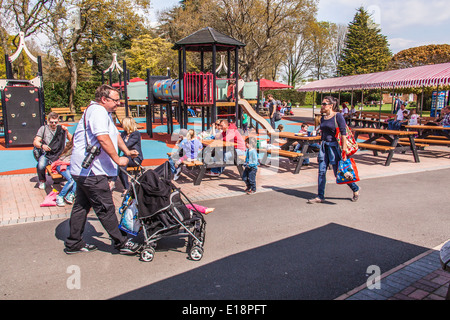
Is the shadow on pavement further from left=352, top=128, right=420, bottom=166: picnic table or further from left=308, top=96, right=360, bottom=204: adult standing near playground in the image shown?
left=352, top=128, right=420, bottom=166: picnic table

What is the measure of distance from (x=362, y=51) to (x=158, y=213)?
60.8 metres

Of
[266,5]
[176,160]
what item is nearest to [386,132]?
[176,160]

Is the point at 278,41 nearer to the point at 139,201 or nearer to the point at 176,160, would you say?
the point at 176,160

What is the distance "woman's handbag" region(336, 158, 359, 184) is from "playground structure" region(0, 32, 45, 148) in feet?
37.8

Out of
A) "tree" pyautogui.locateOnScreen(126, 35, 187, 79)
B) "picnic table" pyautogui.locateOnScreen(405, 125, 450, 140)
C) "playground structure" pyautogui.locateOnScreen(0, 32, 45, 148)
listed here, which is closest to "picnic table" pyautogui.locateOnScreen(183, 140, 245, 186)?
"picnic table" pyautogui.locateOnScreen(405, 125, 450, 140)

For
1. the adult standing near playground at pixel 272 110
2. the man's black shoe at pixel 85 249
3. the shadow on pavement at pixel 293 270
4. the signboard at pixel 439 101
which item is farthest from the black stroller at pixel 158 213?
the signboard at pixel 439 101

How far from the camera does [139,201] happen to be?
4.17m

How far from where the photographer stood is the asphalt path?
3.60 metres

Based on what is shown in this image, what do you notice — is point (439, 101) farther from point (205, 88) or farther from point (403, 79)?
point (205, 88)

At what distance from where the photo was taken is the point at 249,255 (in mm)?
4418

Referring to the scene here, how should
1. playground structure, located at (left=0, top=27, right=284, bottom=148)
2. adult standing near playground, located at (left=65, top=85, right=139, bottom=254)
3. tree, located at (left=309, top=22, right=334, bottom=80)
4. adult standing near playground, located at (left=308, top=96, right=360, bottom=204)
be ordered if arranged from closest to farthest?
adult standing near playground, located at (left=65, top=85, right=139, bottom=254) → adult standing near playground, located at (left=308, top=96, right=360, bottom=204) → playground structure, located at (left=0, top=27, right=284, bottom=148) → tree, located at (left=309, top=22, right=334, bottom=80)

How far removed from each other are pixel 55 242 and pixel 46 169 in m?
3.15

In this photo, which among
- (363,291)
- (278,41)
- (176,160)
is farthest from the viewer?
(278,41)
